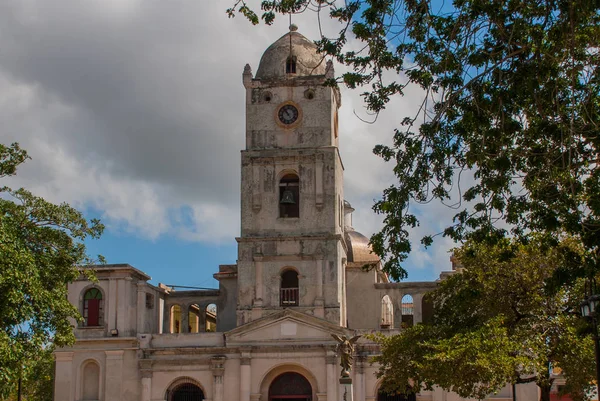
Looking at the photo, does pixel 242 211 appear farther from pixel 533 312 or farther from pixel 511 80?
pixel 511 80

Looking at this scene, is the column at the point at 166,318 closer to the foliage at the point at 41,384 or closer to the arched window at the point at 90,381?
the arched window at the point at 90,381

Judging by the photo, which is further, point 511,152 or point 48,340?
point 48,340

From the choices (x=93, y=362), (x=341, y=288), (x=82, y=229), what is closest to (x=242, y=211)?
(x=341, y=288)

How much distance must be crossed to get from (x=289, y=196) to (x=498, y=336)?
15.3 metres

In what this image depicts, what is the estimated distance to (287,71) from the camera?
42031 mm

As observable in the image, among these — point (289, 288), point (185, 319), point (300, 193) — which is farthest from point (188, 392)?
point (300, 193)

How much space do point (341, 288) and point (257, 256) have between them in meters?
3.84

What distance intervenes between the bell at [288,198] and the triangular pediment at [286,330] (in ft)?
15.2

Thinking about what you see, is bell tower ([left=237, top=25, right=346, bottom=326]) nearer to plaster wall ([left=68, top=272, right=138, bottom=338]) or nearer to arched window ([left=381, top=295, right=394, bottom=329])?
arched window ([left=381, top=295, right=394, bottom=329])

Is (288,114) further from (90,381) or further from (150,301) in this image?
(90,381)

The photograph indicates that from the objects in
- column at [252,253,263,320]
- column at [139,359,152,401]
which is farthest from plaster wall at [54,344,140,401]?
column at [252,253,263,320]

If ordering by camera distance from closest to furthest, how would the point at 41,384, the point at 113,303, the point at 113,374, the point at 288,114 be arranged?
Result: the point at 113,374
the point at 113,303
the point at 288,114
the point at 41,384

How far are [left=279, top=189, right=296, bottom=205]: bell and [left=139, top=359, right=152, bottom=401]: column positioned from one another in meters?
8.67

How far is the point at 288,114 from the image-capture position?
1633 inches
